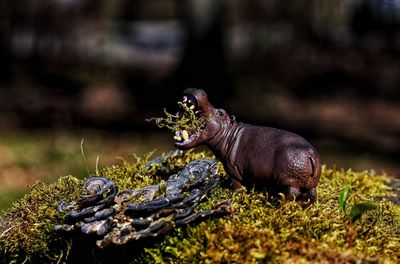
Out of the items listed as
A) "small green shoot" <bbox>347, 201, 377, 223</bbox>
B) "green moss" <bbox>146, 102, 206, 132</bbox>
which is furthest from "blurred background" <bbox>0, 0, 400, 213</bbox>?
"small green shoot" <bbox>347, 201, 377, 223</bbox>

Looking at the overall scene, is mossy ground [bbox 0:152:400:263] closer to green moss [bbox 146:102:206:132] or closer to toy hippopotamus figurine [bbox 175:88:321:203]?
toy hippopotamus figurine [bbox 175:88:321:203]

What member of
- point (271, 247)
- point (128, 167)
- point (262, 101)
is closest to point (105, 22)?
point (262, 101)

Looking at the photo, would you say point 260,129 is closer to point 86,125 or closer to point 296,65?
point 86,125

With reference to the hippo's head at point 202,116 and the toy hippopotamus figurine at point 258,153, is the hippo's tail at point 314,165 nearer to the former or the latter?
the toy hippopotamus figurine at point 258,153

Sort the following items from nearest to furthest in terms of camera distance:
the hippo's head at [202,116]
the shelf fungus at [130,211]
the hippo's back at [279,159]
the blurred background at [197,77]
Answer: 1. the shelf fungus at [130,211]
2. the hippo's back at [279,159]
3. the hippo's head at [202,116]
4. the blurred background at [197,77]

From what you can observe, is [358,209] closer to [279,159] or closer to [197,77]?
[279,159]

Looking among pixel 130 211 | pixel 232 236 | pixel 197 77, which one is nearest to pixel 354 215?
pixel 232 236

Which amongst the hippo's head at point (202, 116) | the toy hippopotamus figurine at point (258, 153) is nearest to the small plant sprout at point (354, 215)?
the toy hippopotamus figurine at point (258, 153)
